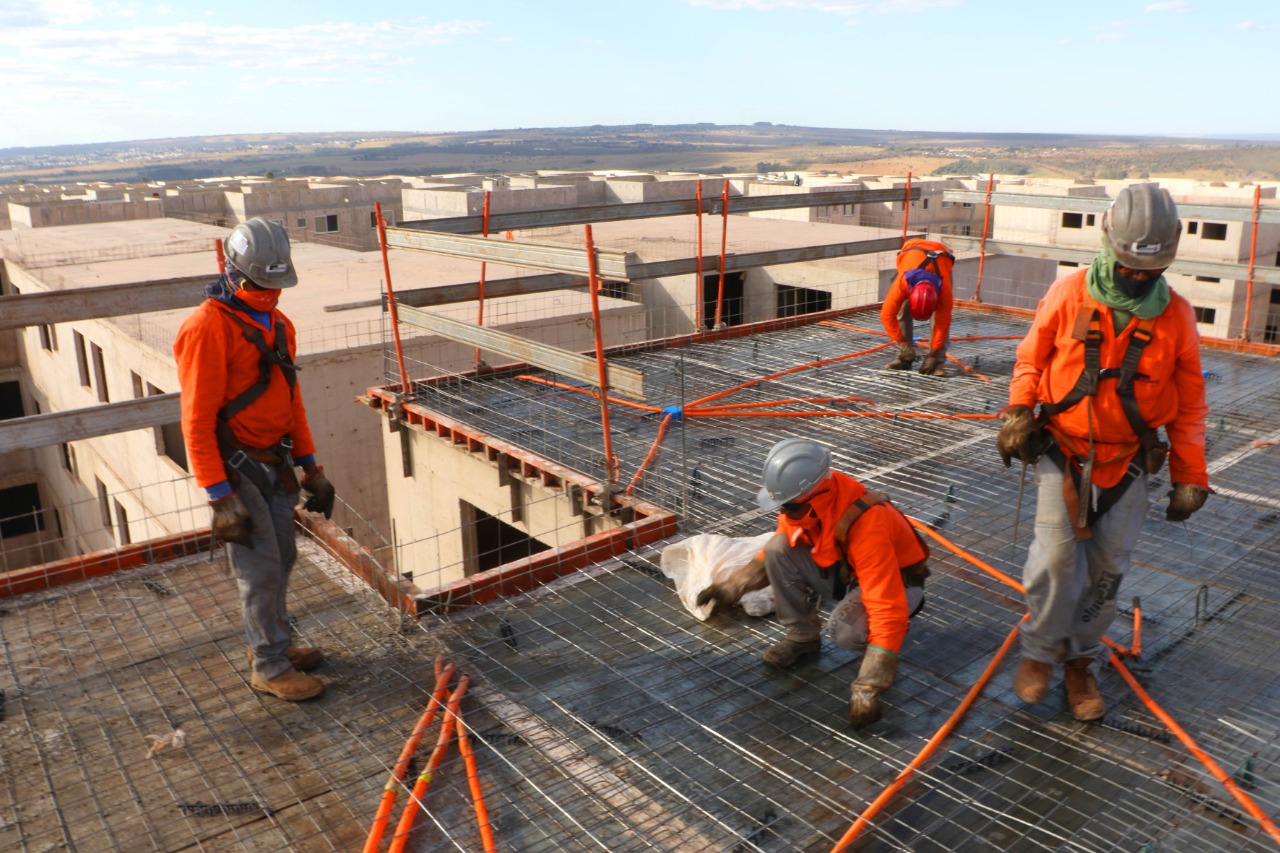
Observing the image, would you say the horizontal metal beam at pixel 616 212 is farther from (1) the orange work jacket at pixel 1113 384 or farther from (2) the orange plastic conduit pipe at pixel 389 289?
(1) the orange work jacket at pixel 1113 384

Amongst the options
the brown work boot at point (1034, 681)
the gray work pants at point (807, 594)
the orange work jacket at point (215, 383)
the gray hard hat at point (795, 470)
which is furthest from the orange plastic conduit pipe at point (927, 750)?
the orange work jacket at point (215, 383)

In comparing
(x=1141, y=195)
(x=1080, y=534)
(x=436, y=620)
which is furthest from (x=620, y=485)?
(x=1141, y=195)

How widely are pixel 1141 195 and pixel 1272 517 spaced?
4017 mm

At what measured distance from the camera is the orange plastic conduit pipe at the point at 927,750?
3.71 meters

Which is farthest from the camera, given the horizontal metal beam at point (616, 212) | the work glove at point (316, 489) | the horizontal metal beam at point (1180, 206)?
the horizontal metal beam at point (1180, 206)

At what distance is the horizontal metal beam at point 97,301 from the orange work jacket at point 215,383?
2.28 meters

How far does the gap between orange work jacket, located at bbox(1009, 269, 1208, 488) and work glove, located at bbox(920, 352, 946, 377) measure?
6.12 meters

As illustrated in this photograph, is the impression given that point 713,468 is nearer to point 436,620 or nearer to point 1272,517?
point 436,620

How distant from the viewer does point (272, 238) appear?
4348 mm

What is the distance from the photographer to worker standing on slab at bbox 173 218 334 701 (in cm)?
425

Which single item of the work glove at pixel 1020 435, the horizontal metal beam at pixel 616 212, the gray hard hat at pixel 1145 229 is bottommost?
the work glove at pixel 1020 435

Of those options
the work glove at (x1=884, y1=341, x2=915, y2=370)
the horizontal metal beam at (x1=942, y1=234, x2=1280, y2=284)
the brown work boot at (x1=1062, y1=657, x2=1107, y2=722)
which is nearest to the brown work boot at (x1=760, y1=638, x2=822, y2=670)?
the brown work boot at (x1=1062, y1=657, x2=1107, y2=722)

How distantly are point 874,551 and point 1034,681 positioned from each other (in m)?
1.02

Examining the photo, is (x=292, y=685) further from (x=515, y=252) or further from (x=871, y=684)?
(x=515, y=252)
